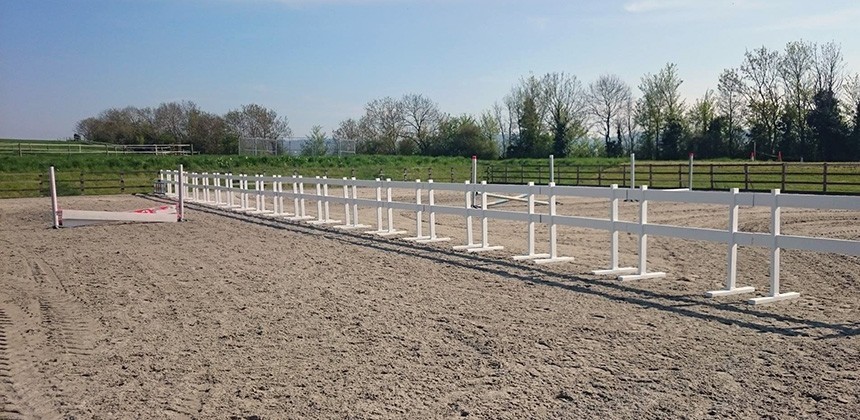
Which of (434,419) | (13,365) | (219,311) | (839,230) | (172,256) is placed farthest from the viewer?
(839,230)

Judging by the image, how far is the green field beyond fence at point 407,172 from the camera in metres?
32.4

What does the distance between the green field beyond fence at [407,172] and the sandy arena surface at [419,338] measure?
2171 centimetres

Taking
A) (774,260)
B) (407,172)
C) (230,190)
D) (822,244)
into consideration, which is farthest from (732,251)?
(407,172)

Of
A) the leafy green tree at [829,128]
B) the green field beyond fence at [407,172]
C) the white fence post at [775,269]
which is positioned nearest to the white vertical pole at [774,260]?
the white fence post at [775,269]

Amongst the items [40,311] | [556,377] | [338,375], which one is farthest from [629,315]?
[40,311]

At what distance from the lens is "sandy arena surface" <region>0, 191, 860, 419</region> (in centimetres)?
459

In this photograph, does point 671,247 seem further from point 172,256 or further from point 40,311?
point 40,311

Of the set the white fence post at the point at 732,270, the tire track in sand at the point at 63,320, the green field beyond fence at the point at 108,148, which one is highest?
the green field beyond fence at the point at 108,148

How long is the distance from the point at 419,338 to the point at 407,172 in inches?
1621

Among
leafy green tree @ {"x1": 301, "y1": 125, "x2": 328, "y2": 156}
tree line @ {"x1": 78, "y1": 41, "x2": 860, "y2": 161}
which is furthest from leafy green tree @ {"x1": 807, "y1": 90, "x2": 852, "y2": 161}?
leafy green tree @ {"x1": 301, "y1": 125, "x2": 328, "y2": 156}

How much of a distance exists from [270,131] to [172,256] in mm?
60746

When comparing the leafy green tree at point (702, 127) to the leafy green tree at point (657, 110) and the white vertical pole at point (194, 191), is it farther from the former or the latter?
the white vertical pole at point (194, 191)

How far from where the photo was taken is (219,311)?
7.60 metres

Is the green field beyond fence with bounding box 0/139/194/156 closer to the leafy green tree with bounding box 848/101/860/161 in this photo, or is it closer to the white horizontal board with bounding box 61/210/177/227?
the white horizontal board with bounding box 61/210/177/227
